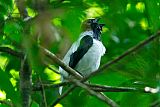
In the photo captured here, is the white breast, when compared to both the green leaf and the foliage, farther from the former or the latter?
the foliage

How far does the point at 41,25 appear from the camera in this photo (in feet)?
1.77

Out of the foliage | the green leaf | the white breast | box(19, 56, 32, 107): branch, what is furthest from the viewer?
the white breast

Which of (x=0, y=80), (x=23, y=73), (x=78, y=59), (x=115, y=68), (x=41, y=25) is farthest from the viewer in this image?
(x=78, y=59)

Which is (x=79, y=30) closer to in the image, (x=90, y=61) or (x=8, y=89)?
(x=8, y=89)

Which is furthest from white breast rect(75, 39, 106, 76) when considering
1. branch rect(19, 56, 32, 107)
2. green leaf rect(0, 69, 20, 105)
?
green leaf rect(0, 69, 20, 105)

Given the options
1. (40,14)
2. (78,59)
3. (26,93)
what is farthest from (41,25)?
(78,59)

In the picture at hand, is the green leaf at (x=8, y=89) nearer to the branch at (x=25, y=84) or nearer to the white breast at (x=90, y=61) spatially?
the branch at (x=25, y=84)

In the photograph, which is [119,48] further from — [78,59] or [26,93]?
[78,59]

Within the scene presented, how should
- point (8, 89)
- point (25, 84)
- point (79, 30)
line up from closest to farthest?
1. point (79, 30)
2. point (8, 89)
3. point (25, 84)

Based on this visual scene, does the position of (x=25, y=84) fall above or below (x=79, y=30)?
below

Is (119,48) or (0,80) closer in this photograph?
(0,80)

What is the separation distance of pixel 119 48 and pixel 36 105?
2.28 feet

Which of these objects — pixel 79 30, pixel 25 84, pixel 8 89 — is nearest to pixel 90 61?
pixel 25 84

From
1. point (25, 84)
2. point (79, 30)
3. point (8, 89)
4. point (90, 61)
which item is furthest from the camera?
point (90, 61)
